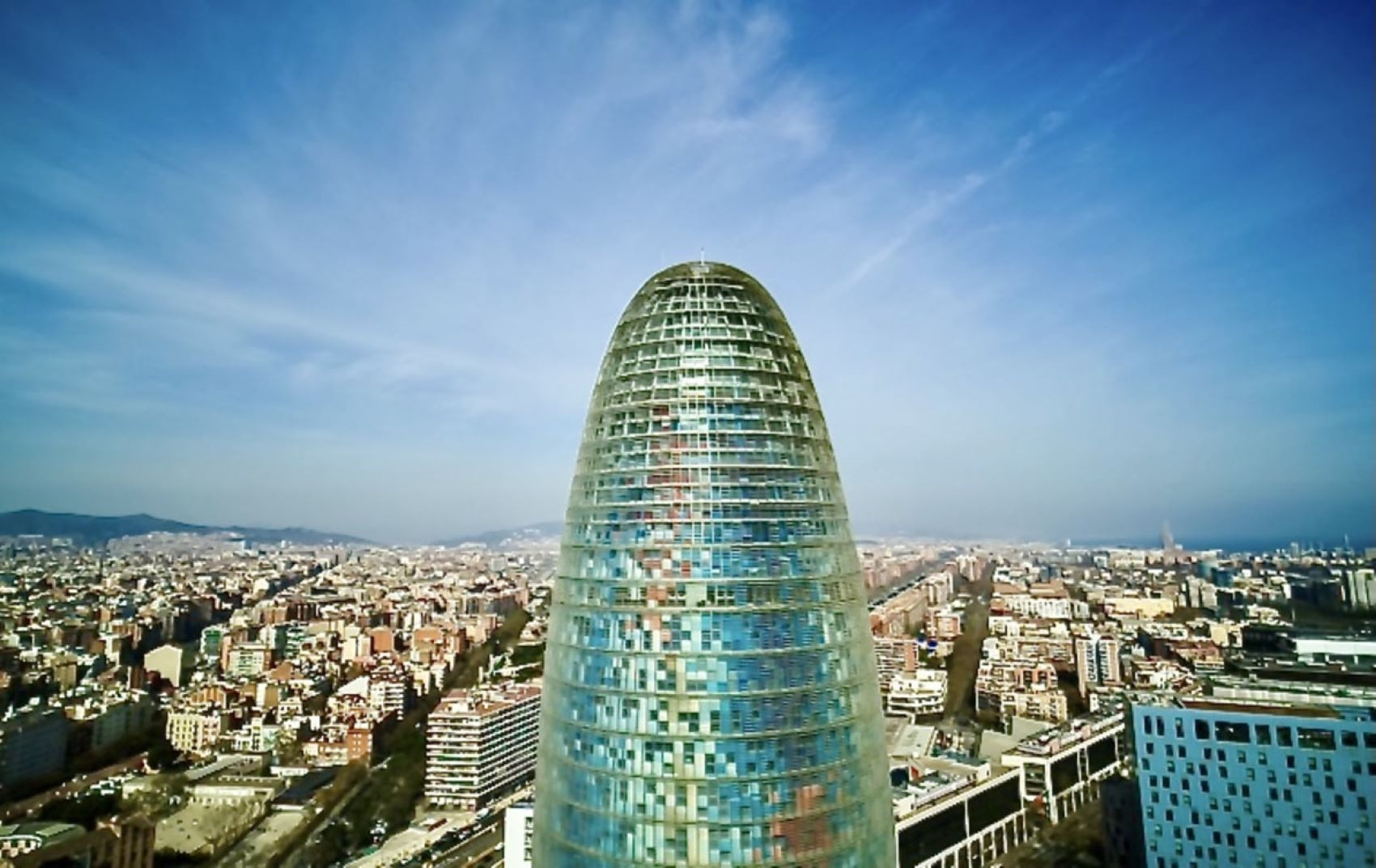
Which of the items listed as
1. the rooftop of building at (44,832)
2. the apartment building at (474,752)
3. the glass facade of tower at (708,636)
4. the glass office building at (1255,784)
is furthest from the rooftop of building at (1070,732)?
the rooftop of building at (44,832)

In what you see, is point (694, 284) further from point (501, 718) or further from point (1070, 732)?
point (1070, 732)

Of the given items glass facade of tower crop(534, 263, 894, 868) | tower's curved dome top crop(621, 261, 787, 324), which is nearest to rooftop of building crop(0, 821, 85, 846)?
glass facade of tower crop(534, 263, 894, 868)

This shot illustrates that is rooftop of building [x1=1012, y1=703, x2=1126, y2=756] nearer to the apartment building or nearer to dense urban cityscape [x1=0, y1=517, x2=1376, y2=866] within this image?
dense urban cityscape [x1=0, y1=517, x2=1376, y2=866]

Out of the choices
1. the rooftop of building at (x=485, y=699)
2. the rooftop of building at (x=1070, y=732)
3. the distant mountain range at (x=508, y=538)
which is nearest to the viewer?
the rooftop of building at (x=1070, y=732)

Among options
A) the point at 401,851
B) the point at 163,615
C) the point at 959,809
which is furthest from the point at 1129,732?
the point at 163,615

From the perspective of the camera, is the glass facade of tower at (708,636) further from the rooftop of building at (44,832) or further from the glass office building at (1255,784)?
Answer: the rooftop of building at (44,832)

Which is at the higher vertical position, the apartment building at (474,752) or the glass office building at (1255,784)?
the glass office building at (1255,784)
